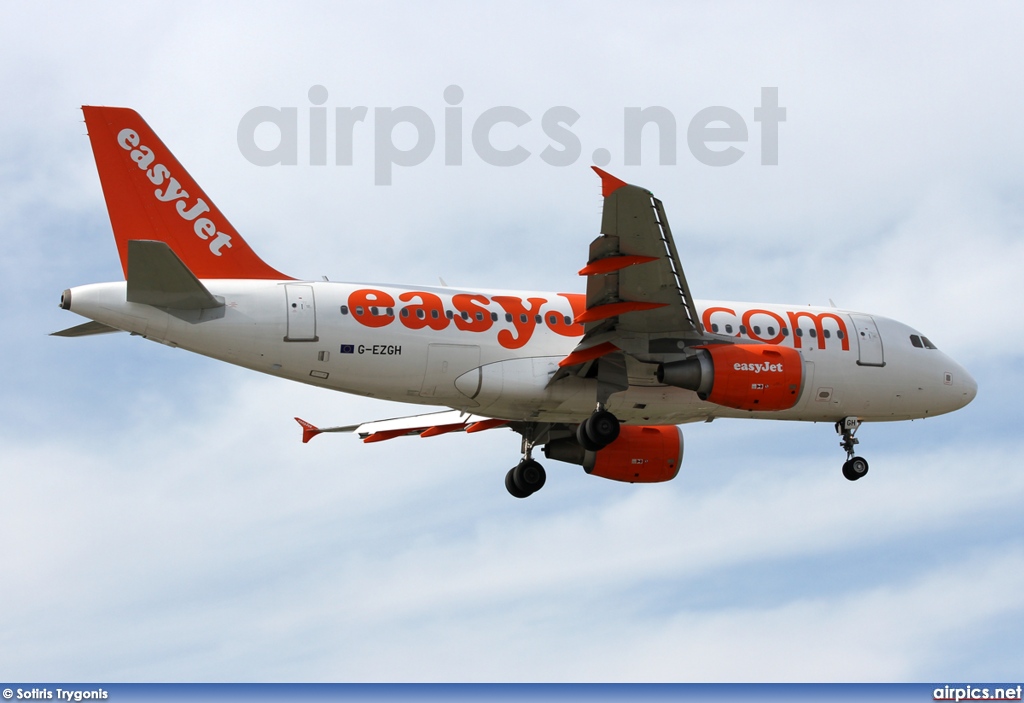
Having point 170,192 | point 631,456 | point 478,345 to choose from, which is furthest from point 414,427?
point 170,192

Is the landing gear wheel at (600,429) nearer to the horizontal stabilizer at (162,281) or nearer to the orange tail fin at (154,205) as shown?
the orange tail fin at (154,205)

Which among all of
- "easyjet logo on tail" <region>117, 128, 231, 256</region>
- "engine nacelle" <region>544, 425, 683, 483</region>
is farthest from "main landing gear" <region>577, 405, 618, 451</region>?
"easyjet logo on tail" <region>117, 128, 231, 256</region>

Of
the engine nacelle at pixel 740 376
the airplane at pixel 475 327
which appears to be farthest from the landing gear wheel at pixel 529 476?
the engine nacelle at pixel 740 376

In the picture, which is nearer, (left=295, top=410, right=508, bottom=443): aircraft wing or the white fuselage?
the white fuselage

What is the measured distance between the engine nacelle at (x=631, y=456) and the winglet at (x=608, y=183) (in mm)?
9120

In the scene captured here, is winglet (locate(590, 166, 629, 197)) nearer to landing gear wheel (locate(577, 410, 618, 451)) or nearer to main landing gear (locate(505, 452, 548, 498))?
landing gear wheel (locate(577, 410, 618, 451))

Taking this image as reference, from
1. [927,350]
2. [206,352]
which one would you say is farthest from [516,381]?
[927,350]

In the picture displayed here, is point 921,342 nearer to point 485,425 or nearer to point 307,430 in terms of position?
point 485,425

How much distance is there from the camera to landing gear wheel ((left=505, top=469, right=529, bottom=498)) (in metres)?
30.6

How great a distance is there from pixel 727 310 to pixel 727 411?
215 cm

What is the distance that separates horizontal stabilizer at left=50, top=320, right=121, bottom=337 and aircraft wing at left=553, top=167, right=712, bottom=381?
28.7ft

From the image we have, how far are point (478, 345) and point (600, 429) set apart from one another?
2.90 metres

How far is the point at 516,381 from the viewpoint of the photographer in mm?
25891

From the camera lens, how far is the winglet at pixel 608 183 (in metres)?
22.3
